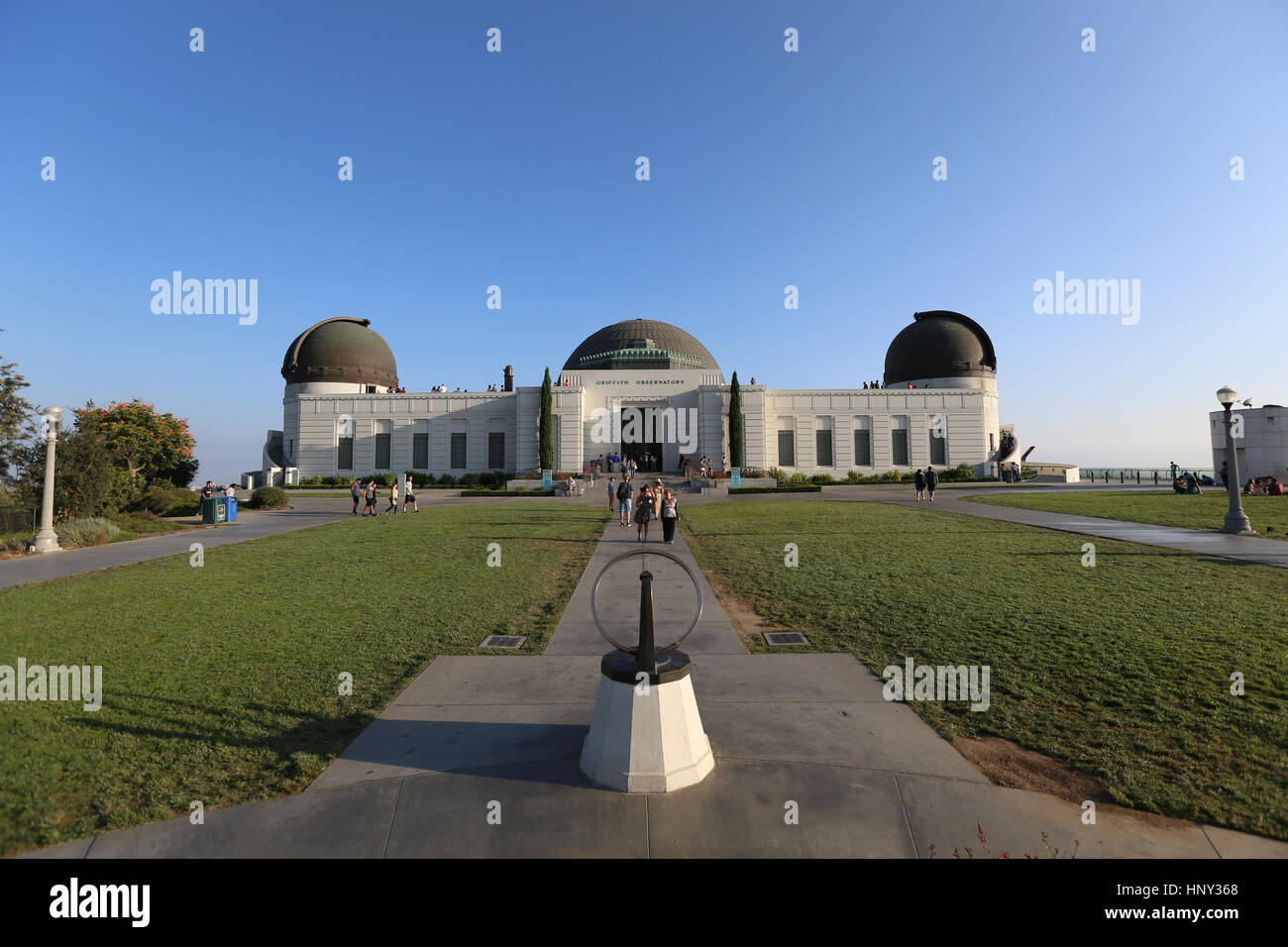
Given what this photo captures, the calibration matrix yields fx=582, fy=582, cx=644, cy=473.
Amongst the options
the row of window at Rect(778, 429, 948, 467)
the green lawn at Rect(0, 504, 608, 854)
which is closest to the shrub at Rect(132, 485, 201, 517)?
the green lawn at Rect(0, 504, 608, 854)

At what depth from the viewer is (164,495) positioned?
82.6 ft

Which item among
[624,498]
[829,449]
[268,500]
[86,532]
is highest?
[829,449]

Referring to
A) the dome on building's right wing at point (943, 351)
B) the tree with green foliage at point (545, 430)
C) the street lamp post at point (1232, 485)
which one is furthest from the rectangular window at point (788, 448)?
the street lamp post at point (1232, 485)

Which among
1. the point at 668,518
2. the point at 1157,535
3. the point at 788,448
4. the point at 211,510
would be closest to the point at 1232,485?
the point at 1157,535

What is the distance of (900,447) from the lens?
47.4 meters

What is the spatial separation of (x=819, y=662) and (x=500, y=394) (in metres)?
44.2

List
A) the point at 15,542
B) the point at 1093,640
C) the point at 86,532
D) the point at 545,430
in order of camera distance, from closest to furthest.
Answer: the point at 1093,640
the point at 15,542
the point at 86,532
the point at 545,430

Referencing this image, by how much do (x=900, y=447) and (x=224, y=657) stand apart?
4859 cm

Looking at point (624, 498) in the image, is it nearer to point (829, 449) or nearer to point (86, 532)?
point (86, 532)

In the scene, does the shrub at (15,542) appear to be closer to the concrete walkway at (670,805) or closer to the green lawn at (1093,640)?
the concrete walkway at (670,805)

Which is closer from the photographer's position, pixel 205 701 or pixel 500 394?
pixel 205 701
